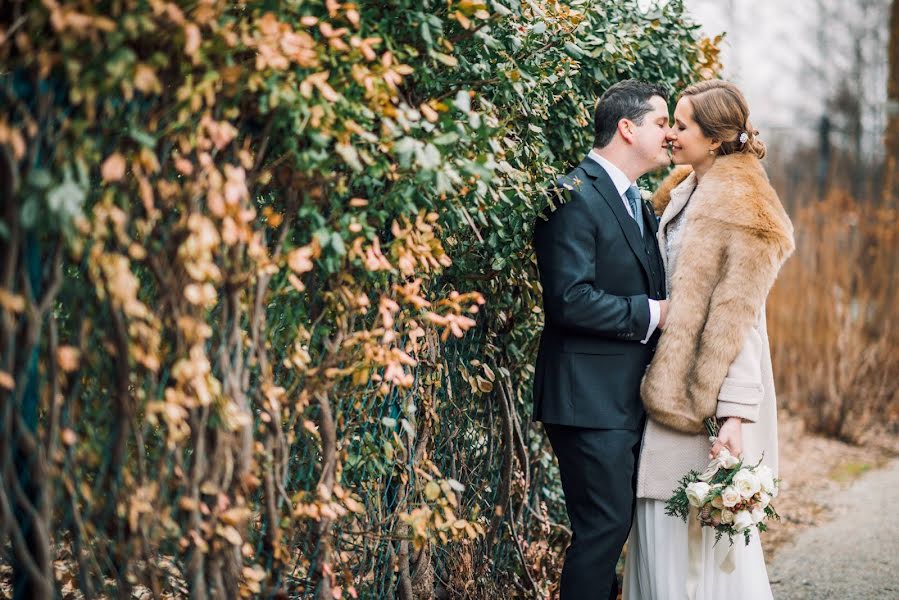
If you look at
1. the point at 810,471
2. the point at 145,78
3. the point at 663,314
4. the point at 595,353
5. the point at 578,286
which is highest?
the point at 145,78

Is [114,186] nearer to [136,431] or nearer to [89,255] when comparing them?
[89,255]

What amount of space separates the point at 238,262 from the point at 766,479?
184cm

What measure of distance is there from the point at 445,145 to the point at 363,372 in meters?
0.62

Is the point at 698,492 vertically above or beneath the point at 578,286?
beneath

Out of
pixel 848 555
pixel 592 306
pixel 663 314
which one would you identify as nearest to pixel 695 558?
pixel 663 314

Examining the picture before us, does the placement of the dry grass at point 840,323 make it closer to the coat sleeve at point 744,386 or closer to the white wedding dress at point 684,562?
the white wedding dress at point 684,562

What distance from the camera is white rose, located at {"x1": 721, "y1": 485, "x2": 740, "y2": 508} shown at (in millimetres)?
2637

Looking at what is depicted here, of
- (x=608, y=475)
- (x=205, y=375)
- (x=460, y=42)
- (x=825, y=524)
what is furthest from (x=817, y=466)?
(x=205, y=375)

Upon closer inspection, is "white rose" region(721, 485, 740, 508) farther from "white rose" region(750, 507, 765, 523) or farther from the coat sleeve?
the coat sleeve

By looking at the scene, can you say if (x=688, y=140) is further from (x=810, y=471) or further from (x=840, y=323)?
(x=840, y=323)

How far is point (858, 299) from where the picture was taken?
692cm

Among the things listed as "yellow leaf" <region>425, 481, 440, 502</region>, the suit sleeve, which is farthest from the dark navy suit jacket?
"yellow leaf" <region>425, 481, 440, 502</region>

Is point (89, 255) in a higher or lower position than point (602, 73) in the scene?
lower

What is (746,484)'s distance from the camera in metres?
2.66
